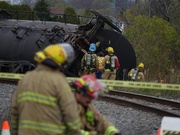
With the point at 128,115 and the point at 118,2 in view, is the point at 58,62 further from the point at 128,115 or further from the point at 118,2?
the point at 118,2

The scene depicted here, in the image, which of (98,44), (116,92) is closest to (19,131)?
(116,92)

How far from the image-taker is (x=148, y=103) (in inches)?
599

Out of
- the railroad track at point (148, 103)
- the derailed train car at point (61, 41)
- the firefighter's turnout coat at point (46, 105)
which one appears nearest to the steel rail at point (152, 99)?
the railroad track at point (148, 103)

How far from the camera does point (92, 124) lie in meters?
5.11

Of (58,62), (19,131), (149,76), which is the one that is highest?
(58,62)

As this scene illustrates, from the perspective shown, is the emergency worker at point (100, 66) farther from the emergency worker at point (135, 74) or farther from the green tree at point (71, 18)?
the green tree at point (71, 18)

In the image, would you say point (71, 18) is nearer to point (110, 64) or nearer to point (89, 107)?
point (110, 64)

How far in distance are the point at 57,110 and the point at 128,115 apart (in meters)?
8.49

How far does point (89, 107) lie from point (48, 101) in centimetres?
61

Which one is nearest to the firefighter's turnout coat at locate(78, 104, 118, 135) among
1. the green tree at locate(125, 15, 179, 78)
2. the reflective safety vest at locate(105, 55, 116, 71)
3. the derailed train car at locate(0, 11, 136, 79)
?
the reflective safety vest at locate(105, 55, 116, 71)

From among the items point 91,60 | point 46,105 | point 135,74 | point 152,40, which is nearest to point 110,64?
point 91,60

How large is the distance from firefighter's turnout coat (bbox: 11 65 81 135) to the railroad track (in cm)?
789

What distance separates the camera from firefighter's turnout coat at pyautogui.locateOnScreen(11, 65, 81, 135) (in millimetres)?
4543

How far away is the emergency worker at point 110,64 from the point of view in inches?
691
